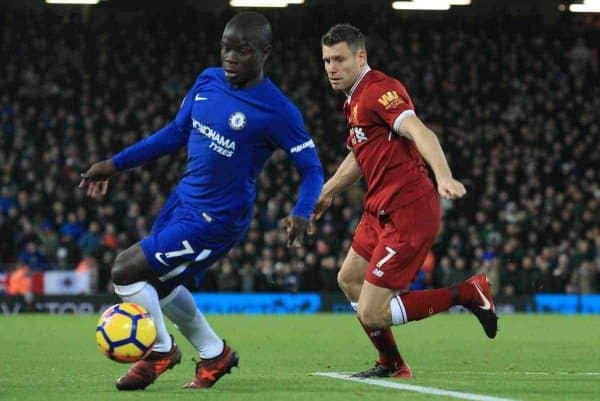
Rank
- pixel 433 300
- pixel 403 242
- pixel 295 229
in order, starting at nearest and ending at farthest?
pixel 295 229 < pixel 403 242 < pixel 433 300

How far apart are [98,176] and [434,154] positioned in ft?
6.63

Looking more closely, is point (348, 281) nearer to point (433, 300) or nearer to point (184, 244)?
point (433, 300)

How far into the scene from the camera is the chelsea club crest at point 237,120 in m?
7.42

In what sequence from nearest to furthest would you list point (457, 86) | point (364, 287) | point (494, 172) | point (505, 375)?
point (364, 287) → point (505, 375) → point (494, 172) → point (457, 86)

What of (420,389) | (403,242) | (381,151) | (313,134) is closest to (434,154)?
(381,151)

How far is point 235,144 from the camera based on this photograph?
24.5 ft

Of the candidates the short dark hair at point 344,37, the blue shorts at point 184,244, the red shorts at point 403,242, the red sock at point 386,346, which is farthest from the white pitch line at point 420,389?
the short dark hair at point 344,37

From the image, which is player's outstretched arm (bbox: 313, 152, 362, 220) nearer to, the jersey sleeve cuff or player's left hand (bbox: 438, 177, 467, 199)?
the jersey sleeve cuff

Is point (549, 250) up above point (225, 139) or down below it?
below

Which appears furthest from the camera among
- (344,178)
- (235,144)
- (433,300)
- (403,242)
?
(344,178)

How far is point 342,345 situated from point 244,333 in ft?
9.92

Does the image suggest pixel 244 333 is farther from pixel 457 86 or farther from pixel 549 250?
pixel 457 86

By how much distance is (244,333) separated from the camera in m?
16.5

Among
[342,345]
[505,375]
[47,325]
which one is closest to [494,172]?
[47,325]
